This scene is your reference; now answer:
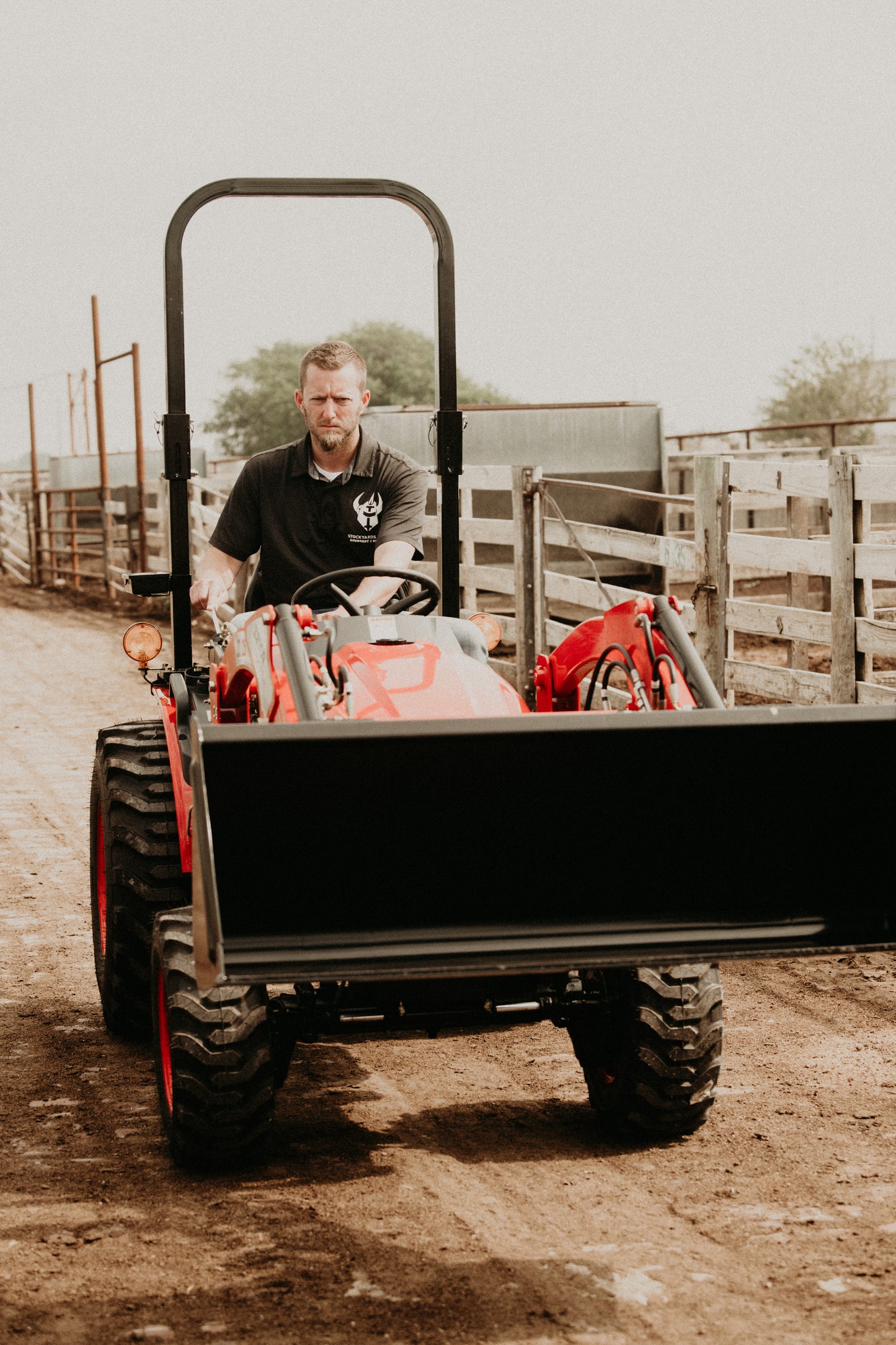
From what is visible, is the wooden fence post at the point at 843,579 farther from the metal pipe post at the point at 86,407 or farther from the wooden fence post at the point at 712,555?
the metal pipe post at the point at 86,407

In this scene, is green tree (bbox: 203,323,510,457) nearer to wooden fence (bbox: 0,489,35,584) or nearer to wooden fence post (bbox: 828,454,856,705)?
wooden fence (bbox: 0,489,35,584)

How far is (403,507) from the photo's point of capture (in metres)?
4.61

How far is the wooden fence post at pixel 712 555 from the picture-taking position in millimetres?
7332

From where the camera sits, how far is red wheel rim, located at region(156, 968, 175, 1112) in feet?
11.8

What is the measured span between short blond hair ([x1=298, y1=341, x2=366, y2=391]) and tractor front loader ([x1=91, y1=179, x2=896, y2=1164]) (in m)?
0.90

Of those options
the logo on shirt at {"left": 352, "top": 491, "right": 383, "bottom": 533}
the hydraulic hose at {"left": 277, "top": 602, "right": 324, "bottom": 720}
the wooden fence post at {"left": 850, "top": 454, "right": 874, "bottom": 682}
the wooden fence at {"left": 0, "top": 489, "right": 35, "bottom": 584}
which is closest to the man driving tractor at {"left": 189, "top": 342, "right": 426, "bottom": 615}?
the logo on shirt at {"left": 352, "top": 491, "right": 383, "bottom": 533}

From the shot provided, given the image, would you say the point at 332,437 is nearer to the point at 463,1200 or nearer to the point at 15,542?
the point at 463,1200

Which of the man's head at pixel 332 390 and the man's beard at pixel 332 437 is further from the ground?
the man's head at pixel 332 390

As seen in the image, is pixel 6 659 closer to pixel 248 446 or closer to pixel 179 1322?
pixel 179 1322

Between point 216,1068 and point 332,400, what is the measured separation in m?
1.99

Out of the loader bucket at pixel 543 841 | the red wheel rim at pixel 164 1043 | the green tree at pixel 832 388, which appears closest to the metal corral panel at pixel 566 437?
the red wheel rim at pixel 164 1043

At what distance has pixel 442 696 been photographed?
3527 millimetres

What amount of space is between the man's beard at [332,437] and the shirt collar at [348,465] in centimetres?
6

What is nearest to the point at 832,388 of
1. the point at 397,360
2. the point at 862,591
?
the point at 397,360
